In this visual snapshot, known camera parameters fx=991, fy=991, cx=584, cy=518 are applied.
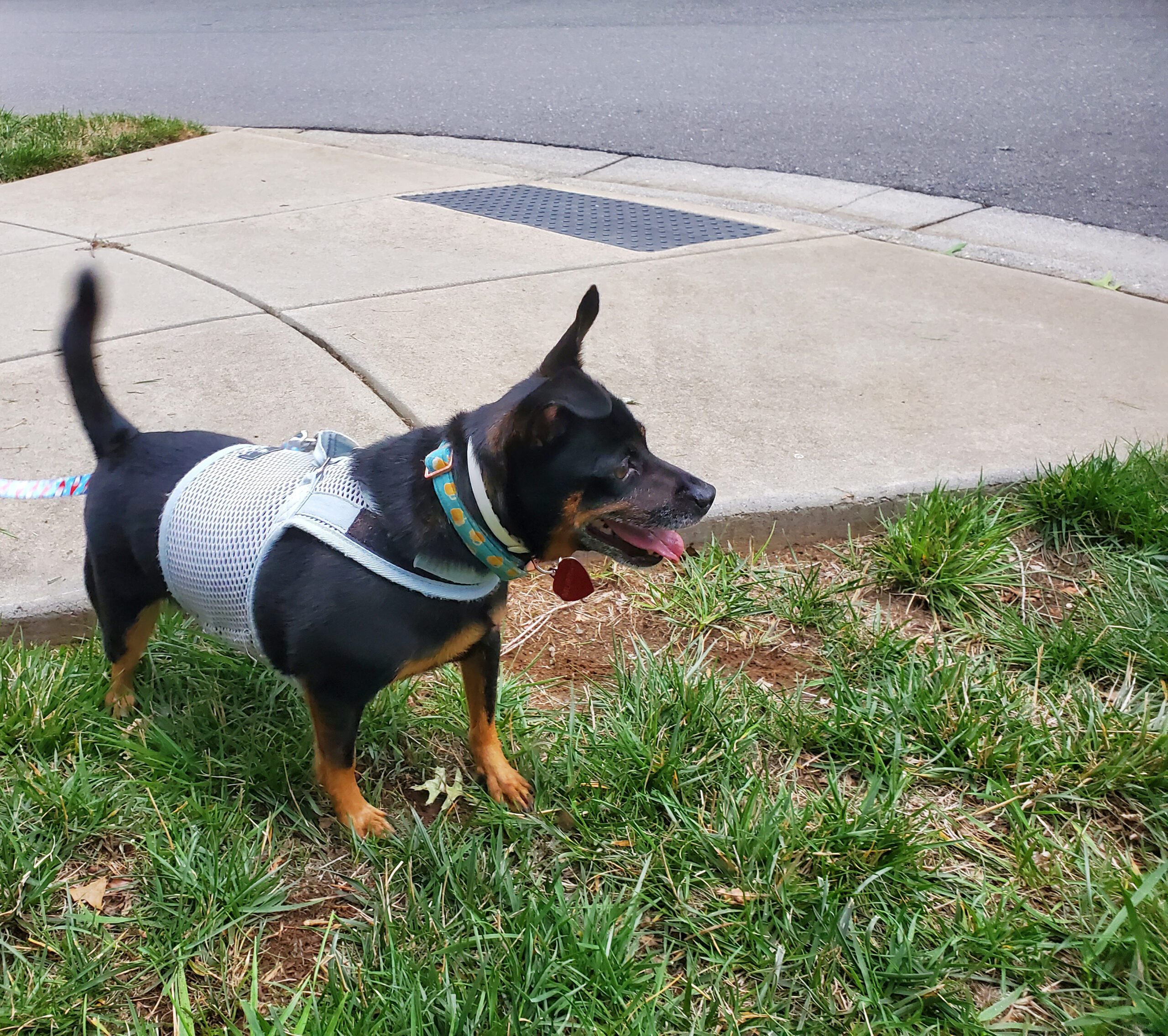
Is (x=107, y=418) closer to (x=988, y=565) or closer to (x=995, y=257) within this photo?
(x=988, y=565)

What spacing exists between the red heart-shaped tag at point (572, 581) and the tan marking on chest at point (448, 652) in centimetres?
19

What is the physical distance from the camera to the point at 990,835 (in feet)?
6.97

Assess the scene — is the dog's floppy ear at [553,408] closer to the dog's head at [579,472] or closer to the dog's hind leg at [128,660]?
the dog's head at [579,472]

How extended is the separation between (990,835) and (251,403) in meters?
2.72

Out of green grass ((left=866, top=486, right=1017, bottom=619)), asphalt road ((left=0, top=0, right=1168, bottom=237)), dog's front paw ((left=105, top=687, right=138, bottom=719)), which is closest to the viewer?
dog's front paw ((left=105, top=687, right=138, bottom=719))

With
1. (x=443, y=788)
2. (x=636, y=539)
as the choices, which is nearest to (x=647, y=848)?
(x=443, y=788)

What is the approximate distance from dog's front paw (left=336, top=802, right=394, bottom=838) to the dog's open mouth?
Result: 80 cm

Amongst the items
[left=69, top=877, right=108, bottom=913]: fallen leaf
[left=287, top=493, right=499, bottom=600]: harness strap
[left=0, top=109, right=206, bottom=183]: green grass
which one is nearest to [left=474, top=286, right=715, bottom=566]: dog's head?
[left=287, top=493, right=499, bottom=600]: harness strap

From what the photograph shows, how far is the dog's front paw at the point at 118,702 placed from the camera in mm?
2387

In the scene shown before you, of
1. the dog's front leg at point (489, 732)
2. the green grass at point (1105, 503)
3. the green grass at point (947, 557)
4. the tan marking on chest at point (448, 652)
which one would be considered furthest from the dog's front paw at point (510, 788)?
the green grass at point (1105, 503)

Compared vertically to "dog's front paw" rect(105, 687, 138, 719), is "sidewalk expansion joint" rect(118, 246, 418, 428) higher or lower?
higher

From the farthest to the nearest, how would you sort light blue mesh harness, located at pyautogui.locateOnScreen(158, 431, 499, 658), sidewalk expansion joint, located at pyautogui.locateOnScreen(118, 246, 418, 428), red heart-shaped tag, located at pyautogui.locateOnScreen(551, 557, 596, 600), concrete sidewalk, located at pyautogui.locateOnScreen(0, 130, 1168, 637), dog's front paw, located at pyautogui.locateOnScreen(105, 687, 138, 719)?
sidewalk expansion joint, located at pyautogui.locateOnScreen(118, 246, 418, 428)
concrete sidewalk, located at pyautogui.locateOnScreen(0, 130, 1168, 637)
dog's front paw, located at pyautogui.locateOnScreen(105, 687, 138, 719)
red heart-shaped tag, located at pyautogui.locateOnScreen(551, 557, 596, 600)
light blue mesh harness, located at pyautogui.locateOnScreen(158, 431, 499, 658)

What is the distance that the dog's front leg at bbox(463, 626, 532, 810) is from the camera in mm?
2242

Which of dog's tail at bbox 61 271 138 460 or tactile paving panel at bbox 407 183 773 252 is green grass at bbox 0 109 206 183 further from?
dog's tail at bbox 61 271 138 460
